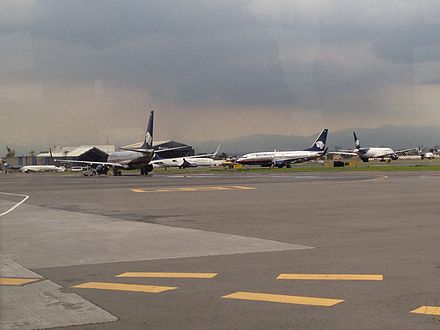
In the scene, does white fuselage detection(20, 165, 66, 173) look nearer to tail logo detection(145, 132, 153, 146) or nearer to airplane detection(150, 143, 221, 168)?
airplane detection(150, 143, 221, 168)

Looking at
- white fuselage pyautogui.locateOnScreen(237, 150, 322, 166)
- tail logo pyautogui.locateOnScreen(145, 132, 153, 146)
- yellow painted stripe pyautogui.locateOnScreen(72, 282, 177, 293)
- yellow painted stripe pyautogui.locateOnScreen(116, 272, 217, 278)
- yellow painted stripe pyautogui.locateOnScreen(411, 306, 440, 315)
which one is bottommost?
yellow painted stripe pyautogui.locateOnScreen(411, 306, 440, 315)

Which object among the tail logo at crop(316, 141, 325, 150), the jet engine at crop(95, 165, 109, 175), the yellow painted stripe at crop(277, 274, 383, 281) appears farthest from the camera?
the tail logo at crop(316, 141, 325, 150)

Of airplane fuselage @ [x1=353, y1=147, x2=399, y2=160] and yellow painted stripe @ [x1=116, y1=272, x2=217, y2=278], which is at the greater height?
airplane fuselage @ [x1=353, y1=147, x2=399, y2=160]

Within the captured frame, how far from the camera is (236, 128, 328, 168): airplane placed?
114500 mm

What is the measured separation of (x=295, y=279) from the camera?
9633 millimetres

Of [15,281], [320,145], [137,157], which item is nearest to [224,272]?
[15,281]

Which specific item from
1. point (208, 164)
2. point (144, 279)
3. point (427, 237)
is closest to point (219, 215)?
point (427, 237)

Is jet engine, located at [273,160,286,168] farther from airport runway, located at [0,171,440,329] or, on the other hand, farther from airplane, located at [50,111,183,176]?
airport runway, located at [0,171,440,329]

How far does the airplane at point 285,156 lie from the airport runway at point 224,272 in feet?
307

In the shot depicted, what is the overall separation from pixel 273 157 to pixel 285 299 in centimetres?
10774

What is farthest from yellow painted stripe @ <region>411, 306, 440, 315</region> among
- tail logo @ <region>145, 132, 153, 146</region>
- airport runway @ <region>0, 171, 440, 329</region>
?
tail logo @ <region>145, 132, 153, 146</region>

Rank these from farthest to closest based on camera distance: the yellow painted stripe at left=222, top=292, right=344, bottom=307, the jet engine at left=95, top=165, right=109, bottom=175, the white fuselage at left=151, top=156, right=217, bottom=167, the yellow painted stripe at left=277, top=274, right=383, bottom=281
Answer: the white fuselage at left=151, top=156, right=217, bottom=167, the jet engine at left=95, top=165, right=109, bottom=175, the yellow painted stripe at left=277, top=274, right=383, bottom=281, the yellow painted stripe at left=222, top=292, right=344, bottom=307

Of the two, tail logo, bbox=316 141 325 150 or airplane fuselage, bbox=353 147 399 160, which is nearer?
tail logo, bbox=316 141 325 150

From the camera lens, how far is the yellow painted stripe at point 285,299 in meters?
8.06
